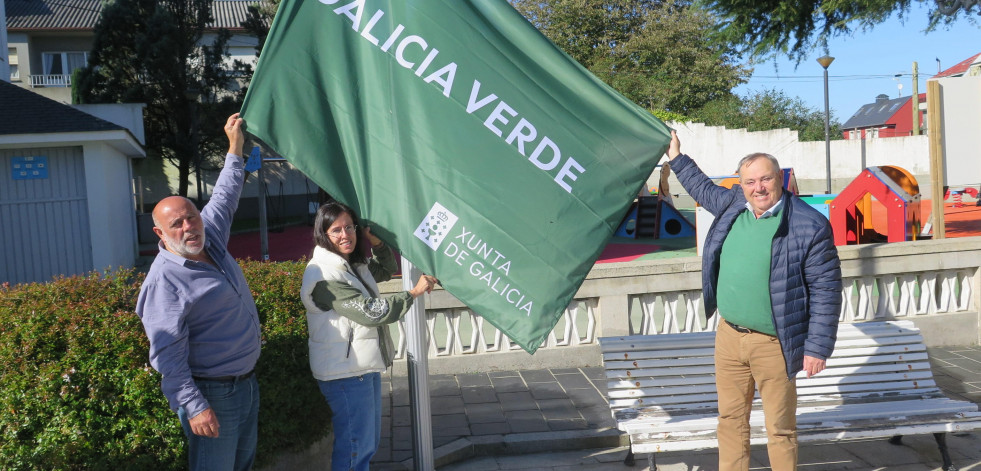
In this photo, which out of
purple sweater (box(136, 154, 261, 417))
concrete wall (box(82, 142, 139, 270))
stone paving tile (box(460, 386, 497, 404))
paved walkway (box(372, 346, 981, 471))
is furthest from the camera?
concrete wall (box(82, 142, 139, 270))

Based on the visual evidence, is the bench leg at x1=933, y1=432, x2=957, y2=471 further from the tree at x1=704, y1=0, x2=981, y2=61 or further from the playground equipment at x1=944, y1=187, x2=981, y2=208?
the playground equipment at x1=944, y1=187, x2=981, y2=208

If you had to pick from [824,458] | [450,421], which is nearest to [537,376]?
[450,421]

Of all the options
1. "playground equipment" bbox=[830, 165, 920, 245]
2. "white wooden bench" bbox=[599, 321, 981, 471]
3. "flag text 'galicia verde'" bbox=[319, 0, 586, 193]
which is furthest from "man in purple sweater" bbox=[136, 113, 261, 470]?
"playground equipment" bbox=[830, 165, 920, 245]

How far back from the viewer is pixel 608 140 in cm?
381

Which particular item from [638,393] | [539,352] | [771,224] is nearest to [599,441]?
[638,393]

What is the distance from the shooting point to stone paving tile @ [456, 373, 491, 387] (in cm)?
704

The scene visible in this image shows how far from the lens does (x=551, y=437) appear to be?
5.64m

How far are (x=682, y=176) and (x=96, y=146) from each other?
1454 centimetres

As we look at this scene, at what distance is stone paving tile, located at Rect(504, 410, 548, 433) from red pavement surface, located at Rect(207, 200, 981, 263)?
910 centimetres

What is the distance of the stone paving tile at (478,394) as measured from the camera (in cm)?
659

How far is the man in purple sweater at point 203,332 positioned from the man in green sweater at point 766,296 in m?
2.22

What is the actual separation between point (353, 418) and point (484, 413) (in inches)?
96.1

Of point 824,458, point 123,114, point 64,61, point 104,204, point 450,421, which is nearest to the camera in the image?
point 824,458

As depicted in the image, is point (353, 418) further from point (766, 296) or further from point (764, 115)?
point (764, 115)
